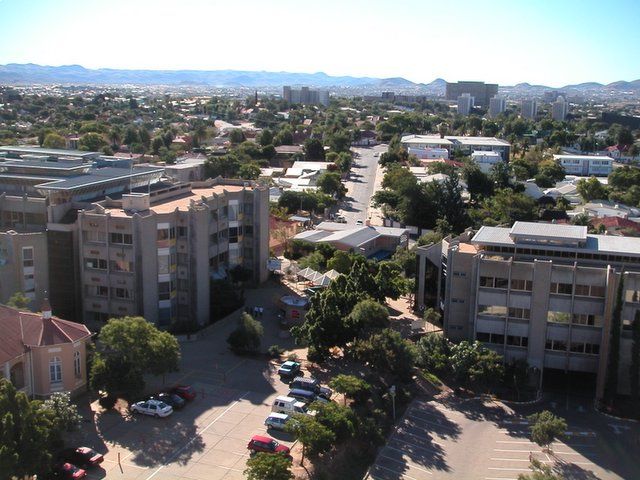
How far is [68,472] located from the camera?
74.3 feet

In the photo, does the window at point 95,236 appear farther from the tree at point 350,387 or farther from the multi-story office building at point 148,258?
the tree at point 350,387

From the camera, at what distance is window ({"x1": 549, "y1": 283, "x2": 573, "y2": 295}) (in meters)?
32.2

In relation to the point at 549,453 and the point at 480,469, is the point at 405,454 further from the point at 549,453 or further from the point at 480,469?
the point at 549,453

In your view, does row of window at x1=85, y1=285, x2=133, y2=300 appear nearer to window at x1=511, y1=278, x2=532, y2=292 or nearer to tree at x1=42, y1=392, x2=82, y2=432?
tree at x1=42, y1=392, x2=82, y2=432

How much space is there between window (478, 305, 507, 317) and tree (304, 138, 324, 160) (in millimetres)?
72368

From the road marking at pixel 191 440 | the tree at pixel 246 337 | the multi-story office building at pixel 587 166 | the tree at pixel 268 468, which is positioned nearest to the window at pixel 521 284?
the tree at pixel 246 337

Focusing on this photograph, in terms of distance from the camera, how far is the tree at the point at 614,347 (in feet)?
100.0

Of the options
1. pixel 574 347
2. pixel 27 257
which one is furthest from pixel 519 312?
pixel 27 257

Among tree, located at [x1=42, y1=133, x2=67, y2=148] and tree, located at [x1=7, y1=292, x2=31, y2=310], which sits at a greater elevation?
tree, located at [x1=42, y1=133, x2=67, y2=148]

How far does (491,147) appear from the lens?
115 metres

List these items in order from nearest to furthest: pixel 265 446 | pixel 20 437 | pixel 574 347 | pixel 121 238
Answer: pixel 20 437, pixel 265 446, pixel 574 347, pixel 121 238

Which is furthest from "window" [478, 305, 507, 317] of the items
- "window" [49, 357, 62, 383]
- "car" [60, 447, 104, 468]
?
"window" [49, 357, 62, 383]

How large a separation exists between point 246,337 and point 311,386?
528cm

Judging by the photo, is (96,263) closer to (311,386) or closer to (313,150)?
(311,386)
